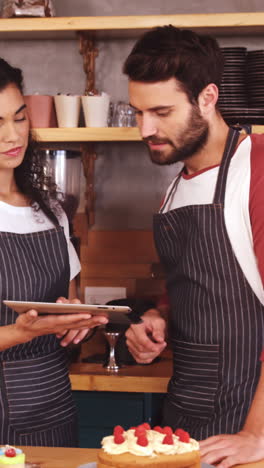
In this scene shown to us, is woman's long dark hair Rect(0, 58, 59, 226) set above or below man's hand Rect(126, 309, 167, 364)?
above

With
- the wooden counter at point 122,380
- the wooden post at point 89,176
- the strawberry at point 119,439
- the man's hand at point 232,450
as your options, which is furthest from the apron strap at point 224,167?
the wooden post at point 89,176

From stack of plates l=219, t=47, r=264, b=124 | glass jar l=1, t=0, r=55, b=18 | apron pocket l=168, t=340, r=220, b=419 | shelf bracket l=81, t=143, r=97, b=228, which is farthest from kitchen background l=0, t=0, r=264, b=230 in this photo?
apron pocket l=168, t=340, r=220, b=419

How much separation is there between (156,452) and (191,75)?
0.96 metres

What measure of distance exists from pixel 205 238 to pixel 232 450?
569mm

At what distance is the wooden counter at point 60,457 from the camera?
4.71 feet

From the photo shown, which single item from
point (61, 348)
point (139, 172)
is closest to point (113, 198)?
point (139, 172)

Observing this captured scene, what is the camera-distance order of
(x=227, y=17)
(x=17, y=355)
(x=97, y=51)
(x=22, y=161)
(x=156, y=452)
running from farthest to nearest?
(x=97, y=51), (x=227, y=17), (x=22, y=161), (x=17, y=355), (x=156, y=452)

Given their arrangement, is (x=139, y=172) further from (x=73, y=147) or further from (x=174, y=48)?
(x=174, y=48)

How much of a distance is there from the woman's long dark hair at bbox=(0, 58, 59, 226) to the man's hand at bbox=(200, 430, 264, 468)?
0.89m

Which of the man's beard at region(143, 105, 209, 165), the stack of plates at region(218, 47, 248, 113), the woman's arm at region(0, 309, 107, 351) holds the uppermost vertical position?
the stack of plates at region(218, 47, 248, 113)

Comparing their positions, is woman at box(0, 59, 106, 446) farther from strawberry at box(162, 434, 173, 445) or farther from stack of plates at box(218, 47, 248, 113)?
stack of plates at box(218, 47, 248, 113)

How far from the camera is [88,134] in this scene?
266 centimetres

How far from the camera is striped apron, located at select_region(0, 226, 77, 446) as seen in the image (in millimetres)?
1896

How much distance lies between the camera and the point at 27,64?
302 centimetres
